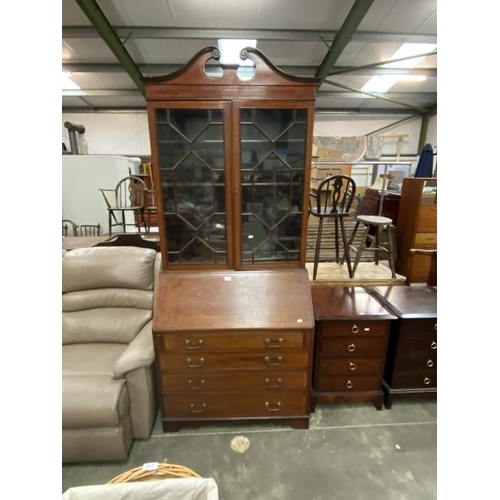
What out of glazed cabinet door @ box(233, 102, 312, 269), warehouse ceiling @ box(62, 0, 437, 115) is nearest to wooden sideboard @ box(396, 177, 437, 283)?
warehouse ceiling @ box(62, 0, 437, 115)


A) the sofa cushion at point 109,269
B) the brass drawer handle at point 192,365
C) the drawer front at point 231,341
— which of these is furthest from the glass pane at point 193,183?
the brass drawer handle at point 192,365

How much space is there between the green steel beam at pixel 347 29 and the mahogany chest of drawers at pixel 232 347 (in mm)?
2079

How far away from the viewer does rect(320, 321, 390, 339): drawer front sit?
169cm

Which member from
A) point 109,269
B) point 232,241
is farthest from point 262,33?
point 109,269

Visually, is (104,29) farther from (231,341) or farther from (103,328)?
(231,341)

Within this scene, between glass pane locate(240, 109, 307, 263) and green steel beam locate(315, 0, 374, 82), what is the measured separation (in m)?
1.28

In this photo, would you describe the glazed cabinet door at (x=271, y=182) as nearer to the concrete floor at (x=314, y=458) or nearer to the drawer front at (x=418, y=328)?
the drawer front at (x=418, y=328)

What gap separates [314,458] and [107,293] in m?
1.61

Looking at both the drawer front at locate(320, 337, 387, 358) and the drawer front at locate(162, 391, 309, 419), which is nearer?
the drawer front at locate(162, 391, 309, 419)

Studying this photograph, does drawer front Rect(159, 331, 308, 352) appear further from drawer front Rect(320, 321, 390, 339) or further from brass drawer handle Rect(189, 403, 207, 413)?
brass drawer handle Rect(189, 403, 207, 413)

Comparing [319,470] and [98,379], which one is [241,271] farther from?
[319,470]
